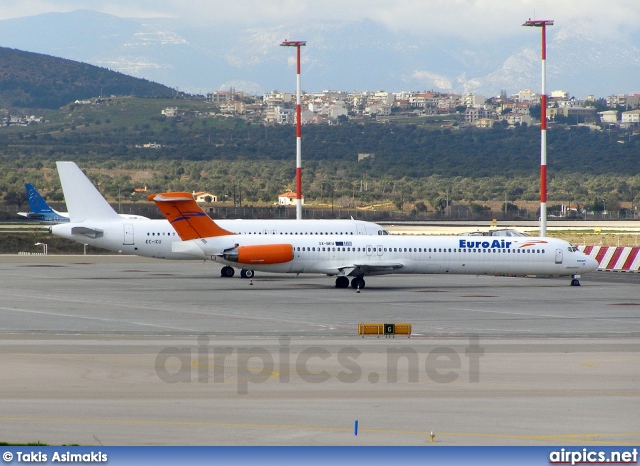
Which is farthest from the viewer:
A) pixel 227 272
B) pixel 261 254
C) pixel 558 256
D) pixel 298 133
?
pixel 298 133

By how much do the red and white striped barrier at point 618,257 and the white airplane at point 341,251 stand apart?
37.1 feet

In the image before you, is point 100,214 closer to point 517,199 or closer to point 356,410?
point 356,410

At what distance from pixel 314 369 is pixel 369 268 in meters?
23.6

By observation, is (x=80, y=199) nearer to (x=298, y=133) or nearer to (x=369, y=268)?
(x=369, y=268)

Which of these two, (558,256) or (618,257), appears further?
(618,257)

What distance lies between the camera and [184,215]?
45.9 m

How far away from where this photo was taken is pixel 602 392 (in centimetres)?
1953

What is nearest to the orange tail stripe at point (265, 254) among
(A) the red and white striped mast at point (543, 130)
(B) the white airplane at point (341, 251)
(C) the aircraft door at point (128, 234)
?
(B) the white airplane at point (341, 251)

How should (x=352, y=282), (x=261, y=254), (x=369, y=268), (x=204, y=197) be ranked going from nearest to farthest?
1. (x=261, y=254)
2. (x=369, y=268)
3. (x=352, y=282)
4. (x=204, y=197)

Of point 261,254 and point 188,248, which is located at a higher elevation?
point 188,248

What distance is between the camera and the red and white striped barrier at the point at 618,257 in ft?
183

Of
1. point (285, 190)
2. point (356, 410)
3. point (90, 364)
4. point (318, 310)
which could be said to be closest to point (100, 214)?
point (318, 310)

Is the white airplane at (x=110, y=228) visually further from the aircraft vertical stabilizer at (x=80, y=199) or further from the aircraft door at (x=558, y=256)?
the aircraft door at (x=558, y=256)

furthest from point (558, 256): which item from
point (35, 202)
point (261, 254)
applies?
point (35, 202)
